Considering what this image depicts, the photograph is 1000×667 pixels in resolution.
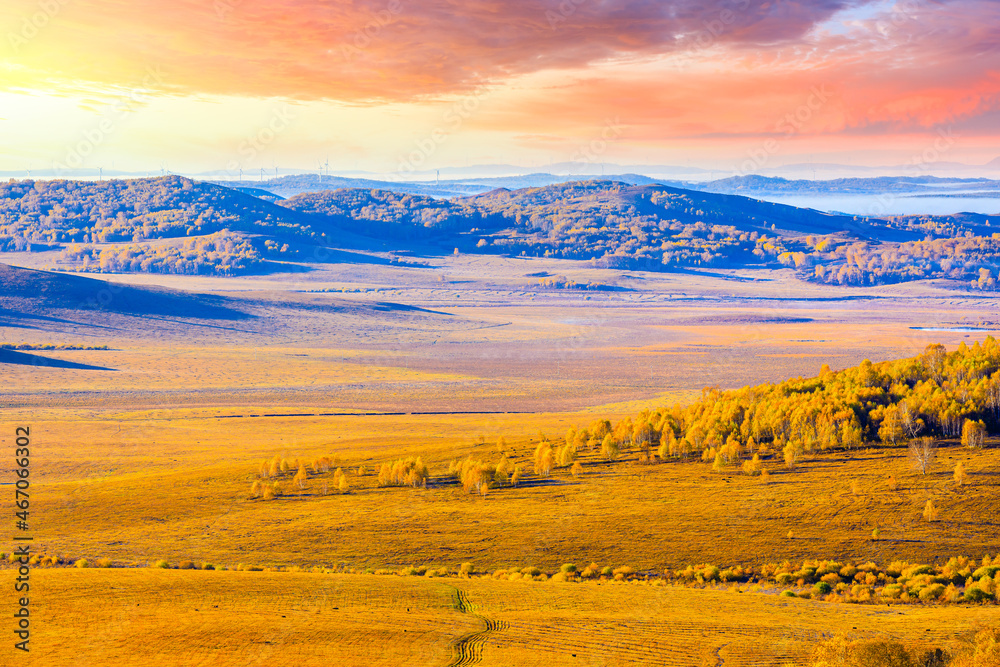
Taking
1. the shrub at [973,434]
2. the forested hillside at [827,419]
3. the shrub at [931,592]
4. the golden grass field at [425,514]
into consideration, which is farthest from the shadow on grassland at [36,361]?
the shrub at [931,592]

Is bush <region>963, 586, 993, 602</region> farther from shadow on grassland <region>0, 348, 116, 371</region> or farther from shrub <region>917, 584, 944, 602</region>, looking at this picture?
shadow on grassland <region>0, 348, 116, 371</region>

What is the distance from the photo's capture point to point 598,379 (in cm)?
8612

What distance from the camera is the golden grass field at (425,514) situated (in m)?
23.5

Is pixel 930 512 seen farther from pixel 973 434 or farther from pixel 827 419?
pixel 827 419

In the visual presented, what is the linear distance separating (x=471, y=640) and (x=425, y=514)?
18.2 meters

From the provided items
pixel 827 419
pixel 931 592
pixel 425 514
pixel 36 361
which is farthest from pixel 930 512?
pixel 36 361

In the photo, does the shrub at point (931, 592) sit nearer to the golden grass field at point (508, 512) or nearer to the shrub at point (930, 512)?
the golden grass field at point (508, 512)

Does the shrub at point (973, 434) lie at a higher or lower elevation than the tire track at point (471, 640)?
higher

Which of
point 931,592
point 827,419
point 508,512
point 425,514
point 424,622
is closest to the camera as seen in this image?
point 424,622

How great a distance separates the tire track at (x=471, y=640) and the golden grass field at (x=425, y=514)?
14cm

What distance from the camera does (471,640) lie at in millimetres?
23375

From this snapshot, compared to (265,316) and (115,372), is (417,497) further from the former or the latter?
(265,316)

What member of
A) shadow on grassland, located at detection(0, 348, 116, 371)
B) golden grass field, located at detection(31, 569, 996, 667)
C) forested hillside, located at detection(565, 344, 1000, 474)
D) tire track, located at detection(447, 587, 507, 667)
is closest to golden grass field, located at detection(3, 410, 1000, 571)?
forested hillside, located at detection(565, 344, 1000, 474)

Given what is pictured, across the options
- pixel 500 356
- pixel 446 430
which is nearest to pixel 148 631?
pixel 446 430
